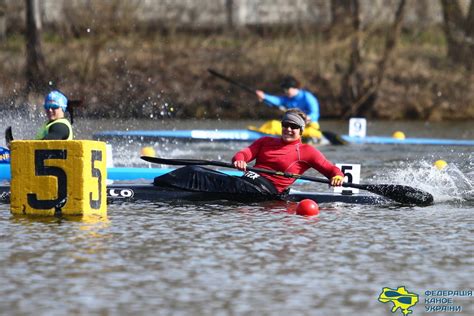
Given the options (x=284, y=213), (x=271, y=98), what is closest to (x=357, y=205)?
(x=284, y=213)

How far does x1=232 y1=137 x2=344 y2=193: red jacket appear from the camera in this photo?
43.6ft

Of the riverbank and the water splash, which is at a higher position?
the riverbank

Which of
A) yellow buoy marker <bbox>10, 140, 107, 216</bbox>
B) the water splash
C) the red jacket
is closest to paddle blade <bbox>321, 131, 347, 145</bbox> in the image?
the water splash

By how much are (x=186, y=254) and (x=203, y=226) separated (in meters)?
1.73

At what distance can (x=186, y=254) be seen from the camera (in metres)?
9.66

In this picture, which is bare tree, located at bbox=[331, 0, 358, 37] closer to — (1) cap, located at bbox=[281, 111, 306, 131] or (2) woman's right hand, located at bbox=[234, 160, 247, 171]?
(1) cap, located at bbox=[281, 111, 306, 131]

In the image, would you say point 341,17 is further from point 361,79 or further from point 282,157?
point 282,157

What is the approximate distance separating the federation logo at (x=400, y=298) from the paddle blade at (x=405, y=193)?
5061 mm

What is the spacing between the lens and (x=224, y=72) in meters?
38.8

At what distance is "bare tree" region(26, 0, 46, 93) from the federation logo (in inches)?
1118

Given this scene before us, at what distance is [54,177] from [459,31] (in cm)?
2817

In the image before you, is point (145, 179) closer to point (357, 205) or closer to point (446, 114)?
point (357, 205)

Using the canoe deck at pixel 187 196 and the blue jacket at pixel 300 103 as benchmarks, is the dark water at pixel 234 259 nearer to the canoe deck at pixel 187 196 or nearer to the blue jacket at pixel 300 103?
the canoe deck at pixel 187 196

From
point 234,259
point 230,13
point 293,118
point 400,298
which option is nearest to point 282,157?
point 293,118
